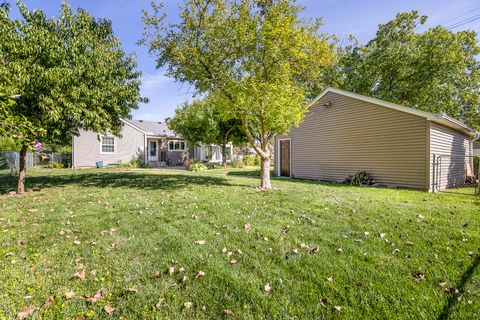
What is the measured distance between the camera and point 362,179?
10.9 m

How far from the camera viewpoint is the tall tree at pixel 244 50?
25.5 feet

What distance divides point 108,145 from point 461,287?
2366 cm

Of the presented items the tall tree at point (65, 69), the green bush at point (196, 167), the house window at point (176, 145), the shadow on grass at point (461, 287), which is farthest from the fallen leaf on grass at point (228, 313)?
the house window at point (176, 145)

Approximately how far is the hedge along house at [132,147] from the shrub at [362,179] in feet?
56.7

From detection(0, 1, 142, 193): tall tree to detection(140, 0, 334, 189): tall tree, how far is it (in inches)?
65.2

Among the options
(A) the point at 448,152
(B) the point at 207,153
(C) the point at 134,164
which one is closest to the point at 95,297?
(A) the point at 448,152

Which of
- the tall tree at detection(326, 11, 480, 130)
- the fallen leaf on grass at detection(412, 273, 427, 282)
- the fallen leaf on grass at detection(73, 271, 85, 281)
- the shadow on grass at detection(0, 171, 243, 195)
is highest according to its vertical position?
the tall tree at detection(326, 11, 480, 130)

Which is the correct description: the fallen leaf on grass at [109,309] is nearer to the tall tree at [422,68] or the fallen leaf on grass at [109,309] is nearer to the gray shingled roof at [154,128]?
the tall tree at [422,68]

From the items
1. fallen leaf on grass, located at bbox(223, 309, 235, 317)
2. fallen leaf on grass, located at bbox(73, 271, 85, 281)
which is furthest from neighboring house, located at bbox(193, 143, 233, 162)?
fallen leaf on grass, located at bbox(223, 309, 235, 317)

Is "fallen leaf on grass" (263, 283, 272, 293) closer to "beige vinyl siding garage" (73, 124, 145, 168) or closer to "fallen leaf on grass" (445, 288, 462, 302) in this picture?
"fallen leaf on grass" (445, 288, 462, 302)

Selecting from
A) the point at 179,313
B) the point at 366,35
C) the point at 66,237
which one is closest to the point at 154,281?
the point at 179,313

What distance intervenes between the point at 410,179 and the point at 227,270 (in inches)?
388

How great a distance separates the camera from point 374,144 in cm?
1070

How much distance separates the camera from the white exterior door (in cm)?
2380
